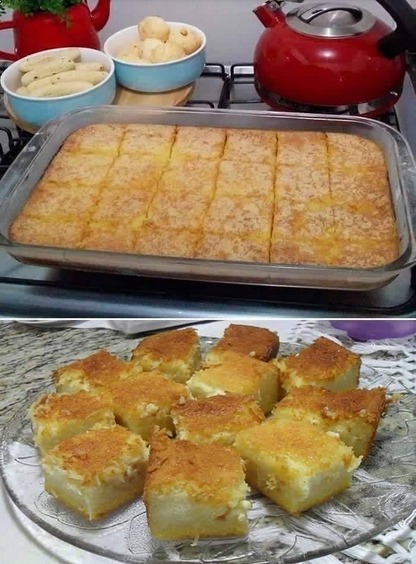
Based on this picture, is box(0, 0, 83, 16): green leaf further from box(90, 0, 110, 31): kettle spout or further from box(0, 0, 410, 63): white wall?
box(0, 0, 410, 63): white wall

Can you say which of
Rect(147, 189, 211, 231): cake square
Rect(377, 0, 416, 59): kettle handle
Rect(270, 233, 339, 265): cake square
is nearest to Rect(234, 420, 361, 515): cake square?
Rect(270, 233, 339, 265): cake square

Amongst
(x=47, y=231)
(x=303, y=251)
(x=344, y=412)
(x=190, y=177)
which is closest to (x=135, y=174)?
(x=190, y=177)

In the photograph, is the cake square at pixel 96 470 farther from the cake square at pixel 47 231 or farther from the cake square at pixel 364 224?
the cake square at pixel 364 224

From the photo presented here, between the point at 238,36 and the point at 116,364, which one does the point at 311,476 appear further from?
the point at 238,36

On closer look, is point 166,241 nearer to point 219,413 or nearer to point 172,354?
point 172,354

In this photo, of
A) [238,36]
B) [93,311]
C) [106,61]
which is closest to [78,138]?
[106,61]
